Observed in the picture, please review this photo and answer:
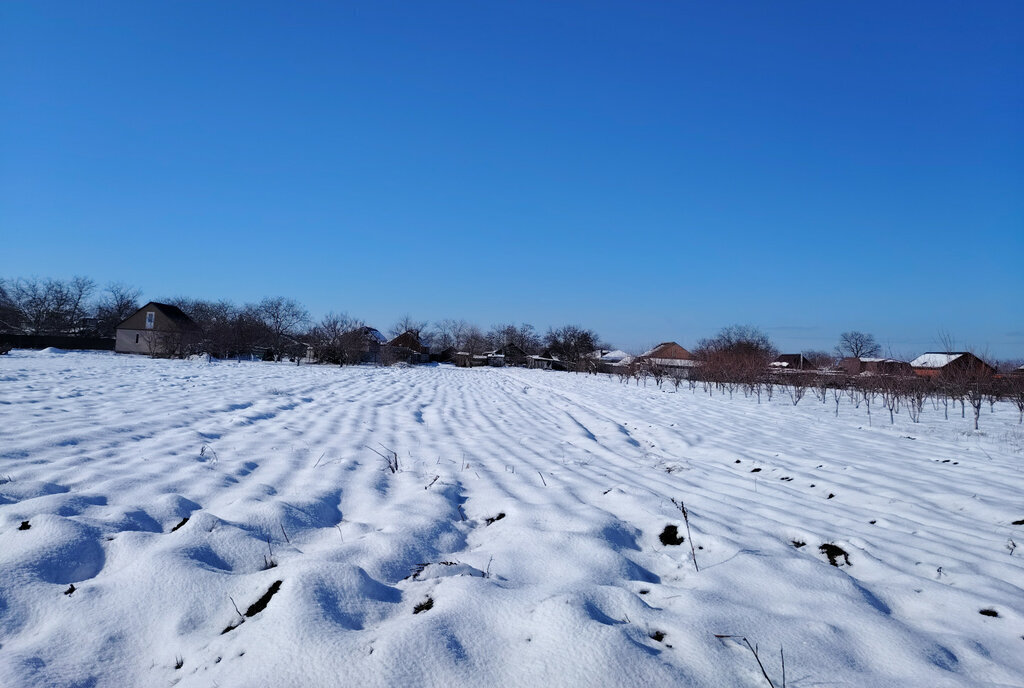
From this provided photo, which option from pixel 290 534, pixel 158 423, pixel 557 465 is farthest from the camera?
pixel 158 423

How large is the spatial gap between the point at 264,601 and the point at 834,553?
3.03 m

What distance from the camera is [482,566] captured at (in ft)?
8.12

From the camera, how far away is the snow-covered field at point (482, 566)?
5.40ft

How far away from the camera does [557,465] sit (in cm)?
504

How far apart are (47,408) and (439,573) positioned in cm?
713

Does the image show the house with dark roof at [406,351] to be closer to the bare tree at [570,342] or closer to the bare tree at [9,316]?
the bare tree at [570,342]

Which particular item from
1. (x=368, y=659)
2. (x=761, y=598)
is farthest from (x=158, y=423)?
(x=761, y=598)

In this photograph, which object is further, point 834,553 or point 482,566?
point 834,553

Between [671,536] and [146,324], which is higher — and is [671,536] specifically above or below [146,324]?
below

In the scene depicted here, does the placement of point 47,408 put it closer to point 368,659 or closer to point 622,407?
point 368,659

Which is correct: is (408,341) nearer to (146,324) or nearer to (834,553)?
(146,324)

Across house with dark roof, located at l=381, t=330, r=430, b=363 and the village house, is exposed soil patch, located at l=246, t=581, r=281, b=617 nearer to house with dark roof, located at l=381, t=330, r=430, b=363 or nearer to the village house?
house with dark roof, located at l=381, t=330, r=430, b=363

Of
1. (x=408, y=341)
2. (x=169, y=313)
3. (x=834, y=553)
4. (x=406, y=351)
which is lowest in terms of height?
(x=834, y=553)

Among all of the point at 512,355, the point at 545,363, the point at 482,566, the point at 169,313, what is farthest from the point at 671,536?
the point at 512,355
